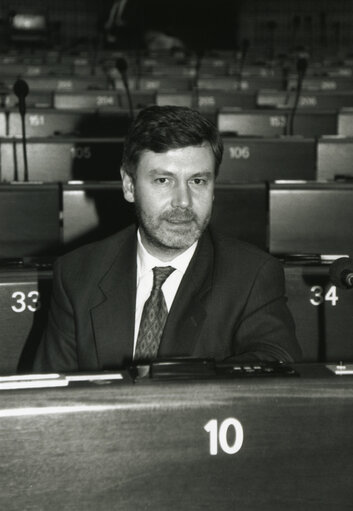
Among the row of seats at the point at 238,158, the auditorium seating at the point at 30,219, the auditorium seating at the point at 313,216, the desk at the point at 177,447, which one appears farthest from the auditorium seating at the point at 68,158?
the desk at the point at 177,447

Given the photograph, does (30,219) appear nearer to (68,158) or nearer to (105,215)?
(105,215)

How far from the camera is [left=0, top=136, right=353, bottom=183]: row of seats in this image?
3.41 metres

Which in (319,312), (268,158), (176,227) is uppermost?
(268,158)

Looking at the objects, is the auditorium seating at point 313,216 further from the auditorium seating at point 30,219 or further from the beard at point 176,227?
the beard at point 176,227

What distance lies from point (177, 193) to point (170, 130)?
124 mm

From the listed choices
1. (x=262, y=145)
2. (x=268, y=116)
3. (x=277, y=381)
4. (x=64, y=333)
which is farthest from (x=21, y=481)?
(x=268, y=116)

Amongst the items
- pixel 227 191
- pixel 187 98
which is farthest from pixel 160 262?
pixel 187 98

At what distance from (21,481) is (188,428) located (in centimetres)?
19

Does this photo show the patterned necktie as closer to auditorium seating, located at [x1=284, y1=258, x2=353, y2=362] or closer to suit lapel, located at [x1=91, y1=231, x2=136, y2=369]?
suit lapel, located at [x1=91, y1=231, x2=136, y2=369]

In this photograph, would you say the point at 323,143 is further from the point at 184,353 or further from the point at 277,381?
the point at 277,381

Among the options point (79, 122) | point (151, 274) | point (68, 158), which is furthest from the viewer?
point (79, 122)

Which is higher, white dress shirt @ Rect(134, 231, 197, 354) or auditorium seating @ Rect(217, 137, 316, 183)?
auditorium seating @ Rect(217, 137, 316, 183)

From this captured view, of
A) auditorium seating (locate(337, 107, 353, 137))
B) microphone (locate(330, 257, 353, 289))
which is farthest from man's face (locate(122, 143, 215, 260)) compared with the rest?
auditorium seating (locate(337, 107, 353, 137))

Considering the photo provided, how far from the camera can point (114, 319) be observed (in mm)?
1553
